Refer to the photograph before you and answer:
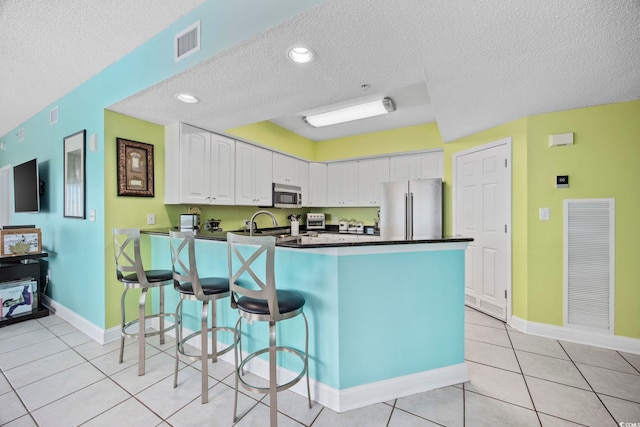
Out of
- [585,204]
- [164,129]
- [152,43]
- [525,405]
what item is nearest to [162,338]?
[164,129]

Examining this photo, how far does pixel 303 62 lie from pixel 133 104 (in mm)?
1753

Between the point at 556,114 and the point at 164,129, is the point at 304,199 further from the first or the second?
the point at 556,114

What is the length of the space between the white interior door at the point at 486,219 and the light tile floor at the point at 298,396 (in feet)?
2.62

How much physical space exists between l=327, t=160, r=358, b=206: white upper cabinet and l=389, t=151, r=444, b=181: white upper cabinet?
0.70 m

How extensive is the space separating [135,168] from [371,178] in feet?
11.4

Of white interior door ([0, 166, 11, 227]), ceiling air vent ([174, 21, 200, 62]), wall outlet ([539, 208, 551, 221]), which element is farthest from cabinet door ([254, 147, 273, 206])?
white interior door ([0, 166, 11, 227])

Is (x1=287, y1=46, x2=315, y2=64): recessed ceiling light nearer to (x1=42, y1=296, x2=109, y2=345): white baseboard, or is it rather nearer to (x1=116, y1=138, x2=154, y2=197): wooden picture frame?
(x1=116, y1=138, x2=154, y2=197): wooden picture frame

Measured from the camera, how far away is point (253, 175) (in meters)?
3.90

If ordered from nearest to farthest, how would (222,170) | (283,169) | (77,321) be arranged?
1. (77,321)
2. (222,170)
3. (283,169)

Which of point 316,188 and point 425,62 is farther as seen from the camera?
point 316,188

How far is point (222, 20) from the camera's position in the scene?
65.8 inches

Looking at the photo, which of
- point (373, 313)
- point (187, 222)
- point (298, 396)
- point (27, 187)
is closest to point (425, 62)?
point (373, 313)

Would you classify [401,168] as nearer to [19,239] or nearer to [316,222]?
[316,222]

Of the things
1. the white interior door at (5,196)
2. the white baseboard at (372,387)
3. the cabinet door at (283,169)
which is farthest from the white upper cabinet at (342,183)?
the white interior door at (5,196)
